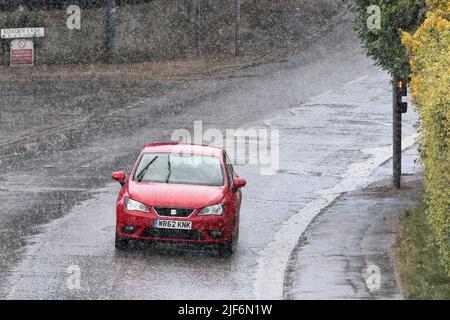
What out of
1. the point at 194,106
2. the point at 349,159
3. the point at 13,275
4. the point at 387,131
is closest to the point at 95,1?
the point at 194,106

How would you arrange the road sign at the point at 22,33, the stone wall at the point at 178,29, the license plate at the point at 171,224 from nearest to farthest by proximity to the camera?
the license plate at the point at 171,224 → the road sign at the point at 22,33 → the stone wall at the point at 178,29

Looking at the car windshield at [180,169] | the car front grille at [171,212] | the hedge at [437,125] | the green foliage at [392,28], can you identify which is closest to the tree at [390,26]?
the green foliage at [392,28]

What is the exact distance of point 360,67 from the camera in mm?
44750

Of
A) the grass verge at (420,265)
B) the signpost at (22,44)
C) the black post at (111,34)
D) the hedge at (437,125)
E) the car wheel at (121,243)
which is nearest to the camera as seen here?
the hedge at (437,125)

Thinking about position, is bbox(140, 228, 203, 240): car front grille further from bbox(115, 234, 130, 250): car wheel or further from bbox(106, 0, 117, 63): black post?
bbox(106, 0, 117, 63): black post

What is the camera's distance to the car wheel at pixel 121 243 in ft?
59.0

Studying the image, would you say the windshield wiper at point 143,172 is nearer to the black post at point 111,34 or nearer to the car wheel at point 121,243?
the car wheel at point 121,243

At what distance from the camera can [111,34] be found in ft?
151

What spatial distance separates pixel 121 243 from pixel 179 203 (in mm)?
1134

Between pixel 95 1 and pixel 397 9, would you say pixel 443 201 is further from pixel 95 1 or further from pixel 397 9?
pixel 95 1

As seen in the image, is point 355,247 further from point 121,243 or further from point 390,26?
point 390,26

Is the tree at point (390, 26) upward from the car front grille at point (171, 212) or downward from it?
upward

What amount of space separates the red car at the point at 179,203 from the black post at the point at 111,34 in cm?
2683
